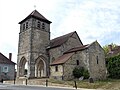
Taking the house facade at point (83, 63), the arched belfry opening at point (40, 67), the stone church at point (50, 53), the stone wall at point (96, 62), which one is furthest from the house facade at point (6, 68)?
the stone wall at point (96, 62)

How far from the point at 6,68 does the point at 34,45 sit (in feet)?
31.6

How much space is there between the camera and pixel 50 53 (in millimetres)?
40000

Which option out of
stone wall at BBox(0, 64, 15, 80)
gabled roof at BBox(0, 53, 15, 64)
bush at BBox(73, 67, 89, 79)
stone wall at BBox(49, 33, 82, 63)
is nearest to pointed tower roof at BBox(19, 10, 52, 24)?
stone wall at BBox(49, 33, 82, 63)

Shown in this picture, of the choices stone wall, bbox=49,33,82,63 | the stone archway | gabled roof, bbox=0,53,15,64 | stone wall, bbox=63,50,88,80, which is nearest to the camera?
stone wall, bbox=63,50,88,80

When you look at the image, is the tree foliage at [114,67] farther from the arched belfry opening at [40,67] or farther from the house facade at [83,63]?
the arched belfry opening at [40,67]

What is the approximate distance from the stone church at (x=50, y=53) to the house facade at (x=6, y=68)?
402cm

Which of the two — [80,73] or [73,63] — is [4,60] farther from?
[80,73]

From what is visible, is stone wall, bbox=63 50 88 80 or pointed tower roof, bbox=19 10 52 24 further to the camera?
pointed tower roof, bbox=19 10 52 24

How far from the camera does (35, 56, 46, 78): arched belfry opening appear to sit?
40.1 metres

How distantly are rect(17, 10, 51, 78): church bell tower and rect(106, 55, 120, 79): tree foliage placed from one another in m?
12.0

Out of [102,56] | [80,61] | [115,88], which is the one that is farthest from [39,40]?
[115,88]

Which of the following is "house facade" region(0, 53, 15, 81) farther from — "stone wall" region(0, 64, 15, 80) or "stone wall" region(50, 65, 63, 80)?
"stone wall" region(50, 65, 63, 80)

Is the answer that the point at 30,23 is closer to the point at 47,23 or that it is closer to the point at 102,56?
the point at 47,23

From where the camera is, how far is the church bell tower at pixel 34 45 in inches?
1521
